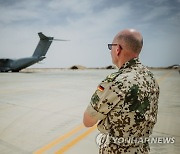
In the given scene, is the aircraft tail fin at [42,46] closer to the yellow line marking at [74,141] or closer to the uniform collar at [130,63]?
the yellow line marking at [74,141]

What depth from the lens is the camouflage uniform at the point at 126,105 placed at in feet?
5.65

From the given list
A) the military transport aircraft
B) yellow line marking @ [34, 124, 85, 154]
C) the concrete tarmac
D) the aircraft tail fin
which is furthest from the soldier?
the aircraft tail fin

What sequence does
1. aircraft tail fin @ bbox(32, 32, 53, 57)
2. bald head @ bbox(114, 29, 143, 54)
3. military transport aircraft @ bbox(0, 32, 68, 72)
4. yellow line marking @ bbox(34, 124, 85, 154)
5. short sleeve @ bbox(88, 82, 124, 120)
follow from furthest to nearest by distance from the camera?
aircraft tail fin @ bbox(32, 32, 53, 57) → military transport aircraft @ bbox(0, 32, 68, 72) → yellow line marking @ bbox(34, 124, 85, 154) → bald head @ bbox(114, 29, 143, 54) → short sleeve @ bbox(88, 82, 124, 120)

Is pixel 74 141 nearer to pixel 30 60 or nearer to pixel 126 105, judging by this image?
pixel 126 105

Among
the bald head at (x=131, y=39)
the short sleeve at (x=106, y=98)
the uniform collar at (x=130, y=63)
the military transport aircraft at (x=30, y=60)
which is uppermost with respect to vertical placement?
the bald head at (x=131, y=39)

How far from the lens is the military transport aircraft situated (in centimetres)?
3840

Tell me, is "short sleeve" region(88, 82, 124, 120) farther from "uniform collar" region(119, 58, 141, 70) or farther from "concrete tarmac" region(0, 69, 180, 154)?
"concrete tarmac" region(0, 69, 180, 154)

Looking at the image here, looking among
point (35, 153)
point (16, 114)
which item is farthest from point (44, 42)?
point (35, 153)

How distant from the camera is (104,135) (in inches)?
75.7

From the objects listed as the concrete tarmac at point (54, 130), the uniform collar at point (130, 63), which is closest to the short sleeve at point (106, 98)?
the uniform collar at point (130, 63)

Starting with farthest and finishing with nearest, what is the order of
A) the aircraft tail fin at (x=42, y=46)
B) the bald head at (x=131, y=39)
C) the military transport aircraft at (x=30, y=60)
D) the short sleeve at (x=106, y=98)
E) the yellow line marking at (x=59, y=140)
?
the aircraft tail fin at (x=42, y=46) → the military transport aircraft at (x=30, y=60) → the yellow line marking at (x=59, y=140) → the bald head at (x=131, y=39) → the short sleeve at (x=106, y=98)

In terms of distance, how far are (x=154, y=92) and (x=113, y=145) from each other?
590 millimetres

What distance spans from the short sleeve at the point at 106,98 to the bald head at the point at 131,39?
0.37 m

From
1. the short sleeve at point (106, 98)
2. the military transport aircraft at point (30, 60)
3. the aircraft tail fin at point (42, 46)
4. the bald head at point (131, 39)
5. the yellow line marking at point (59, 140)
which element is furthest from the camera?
the aircraft tail fin at point (42, 46)
